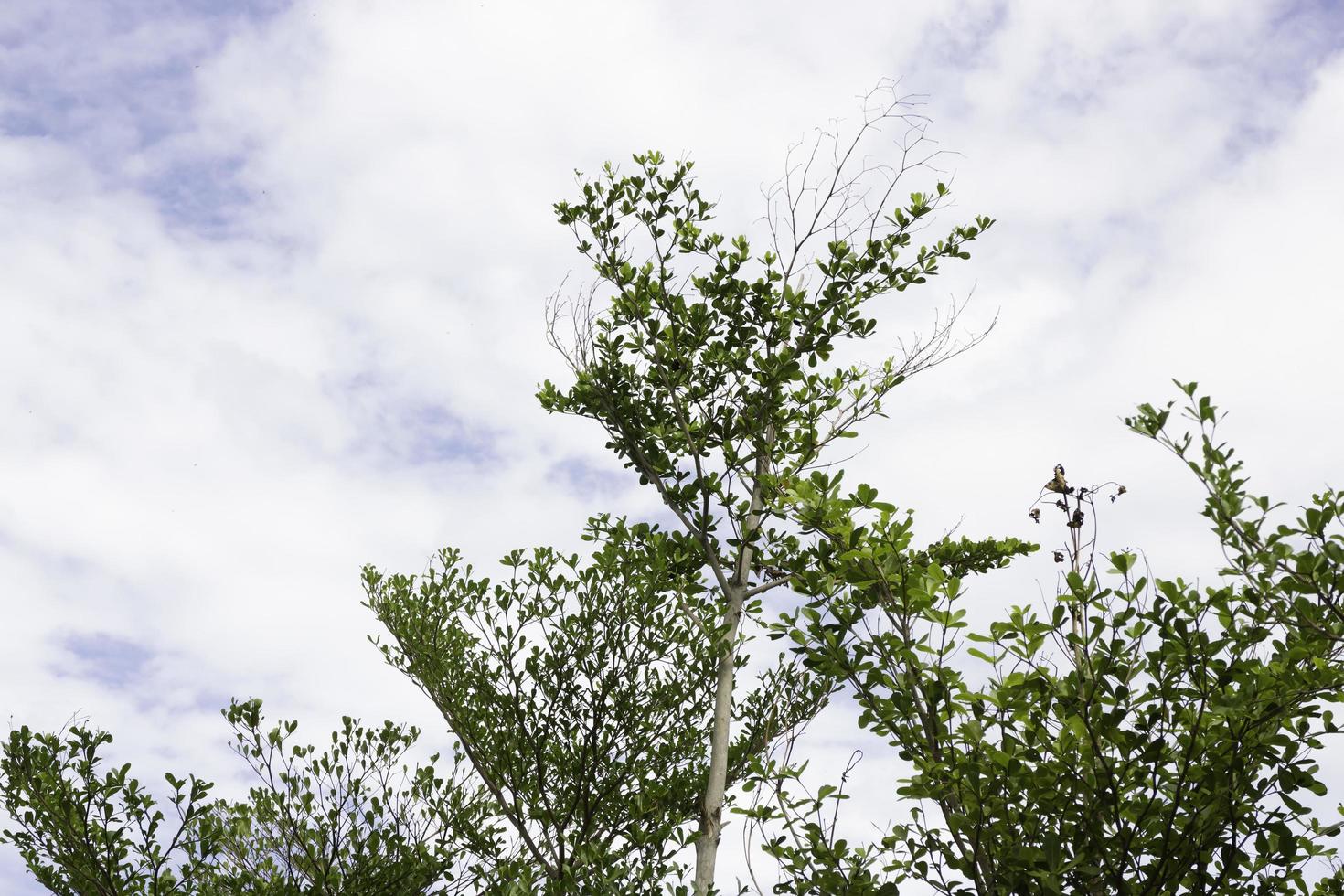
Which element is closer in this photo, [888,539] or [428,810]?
[888,539]

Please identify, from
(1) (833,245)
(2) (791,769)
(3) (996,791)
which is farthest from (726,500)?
(3) (996,791)

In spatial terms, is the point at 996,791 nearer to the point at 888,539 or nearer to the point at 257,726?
the point at 888,539

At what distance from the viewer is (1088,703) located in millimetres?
4027

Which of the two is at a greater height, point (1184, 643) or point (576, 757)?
point (576, 757)

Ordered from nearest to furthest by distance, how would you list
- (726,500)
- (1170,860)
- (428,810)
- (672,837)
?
(1170,860)
(672,837)
(726,500)
(428,810)

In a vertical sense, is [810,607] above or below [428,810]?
below

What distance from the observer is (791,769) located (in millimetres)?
4754

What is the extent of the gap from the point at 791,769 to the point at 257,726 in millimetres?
6652

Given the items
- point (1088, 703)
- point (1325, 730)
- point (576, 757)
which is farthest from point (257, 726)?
point (1325, 730)

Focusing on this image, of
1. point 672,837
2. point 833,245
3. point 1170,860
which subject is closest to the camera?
point 1170,860

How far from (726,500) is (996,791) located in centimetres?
454

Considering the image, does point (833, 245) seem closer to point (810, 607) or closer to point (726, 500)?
point (726, 500)

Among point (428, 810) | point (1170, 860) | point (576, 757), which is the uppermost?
point (428, 810)

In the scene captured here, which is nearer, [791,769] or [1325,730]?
[1325,730]
